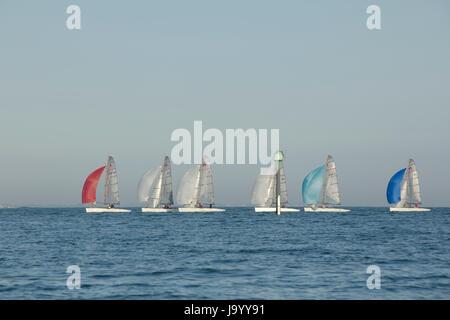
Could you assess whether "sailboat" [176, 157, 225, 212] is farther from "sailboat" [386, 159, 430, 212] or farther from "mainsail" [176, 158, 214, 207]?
"sailboat" [386, 159, 430, 212]

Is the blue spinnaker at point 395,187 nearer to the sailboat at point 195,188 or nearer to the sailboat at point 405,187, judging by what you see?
the sailboat at point 405,187

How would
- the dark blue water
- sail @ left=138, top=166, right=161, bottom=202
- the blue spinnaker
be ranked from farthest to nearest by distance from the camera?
the blue spinnaker
sail @ left=138, top=166, right=161, bottom=202
the dark blue water

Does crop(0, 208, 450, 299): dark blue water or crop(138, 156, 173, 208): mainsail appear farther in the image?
crop(138, 156, 173, 208): mainsail

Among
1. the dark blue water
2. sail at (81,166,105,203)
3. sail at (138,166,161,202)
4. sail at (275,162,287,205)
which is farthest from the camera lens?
sail at (138,166,161,202)

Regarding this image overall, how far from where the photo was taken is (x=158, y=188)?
113 m

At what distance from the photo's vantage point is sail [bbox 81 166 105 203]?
363ft

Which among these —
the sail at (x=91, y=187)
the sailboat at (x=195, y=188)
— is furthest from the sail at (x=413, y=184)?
the sail at (x=91, y=187)

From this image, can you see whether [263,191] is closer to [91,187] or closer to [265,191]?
[265,191]

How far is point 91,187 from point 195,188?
888 inches

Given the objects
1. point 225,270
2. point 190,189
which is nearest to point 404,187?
point 190,189

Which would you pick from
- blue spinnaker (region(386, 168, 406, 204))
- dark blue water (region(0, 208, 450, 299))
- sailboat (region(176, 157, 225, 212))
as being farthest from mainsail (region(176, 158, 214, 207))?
dark blue water (region(0, 208, 450, 299))

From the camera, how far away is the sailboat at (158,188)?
113m
